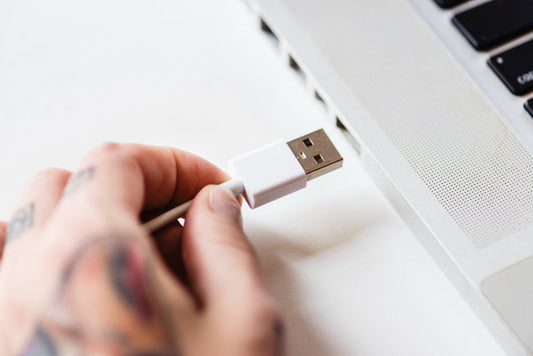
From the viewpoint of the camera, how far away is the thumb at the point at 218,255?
335 millimetres

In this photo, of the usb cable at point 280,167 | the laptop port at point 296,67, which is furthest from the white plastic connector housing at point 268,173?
the laptop port at point 296,67

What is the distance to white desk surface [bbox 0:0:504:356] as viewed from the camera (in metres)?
0.44

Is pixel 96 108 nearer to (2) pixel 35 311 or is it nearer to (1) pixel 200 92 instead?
(1) pixel 200 92

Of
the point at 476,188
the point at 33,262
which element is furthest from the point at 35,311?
the point at 476,188

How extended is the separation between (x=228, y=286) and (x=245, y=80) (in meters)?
0.28

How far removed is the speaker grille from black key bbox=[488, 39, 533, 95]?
3cm

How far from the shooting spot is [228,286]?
1.10 ft

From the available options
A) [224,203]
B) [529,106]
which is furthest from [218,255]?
[529,106]

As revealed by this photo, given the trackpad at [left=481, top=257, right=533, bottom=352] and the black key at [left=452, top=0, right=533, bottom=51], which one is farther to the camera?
the black key at [left=452, top=0, right=533, bottom=51]

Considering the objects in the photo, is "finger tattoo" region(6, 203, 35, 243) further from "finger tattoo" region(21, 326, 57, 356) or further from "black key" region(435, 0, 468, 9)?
"black key" region(435, 0, 468, 9)

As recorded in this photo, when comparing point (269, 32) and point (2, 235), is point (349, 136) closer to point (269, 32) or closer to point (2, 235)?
point (269, 32)

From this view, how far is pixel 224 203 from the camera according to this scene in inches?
16.1

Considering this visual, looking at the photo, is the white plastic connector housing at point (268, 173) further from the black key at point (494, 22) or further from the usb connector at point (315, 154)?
the black key at point (494, 22)

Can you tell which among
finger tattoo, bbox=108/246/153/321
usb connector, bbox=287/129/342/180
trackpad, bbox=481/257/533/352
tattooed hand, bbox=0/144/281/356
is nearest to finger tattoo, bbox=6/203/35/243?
tattooed hand, bbox=0/144/281/356
